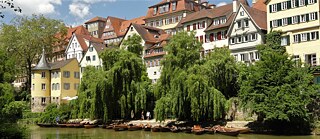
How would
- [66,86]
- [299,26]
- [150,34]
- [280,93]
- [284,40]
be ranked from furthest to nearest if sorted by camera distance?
[66,86], [150,34], [284,40], [299,26], [280,93]

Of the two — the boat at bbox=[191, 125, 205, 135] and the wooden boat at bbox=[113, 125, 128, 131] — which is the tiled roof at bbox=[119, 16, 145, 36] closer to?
the wooden boat at bbox=[113, 125, 128, 131]

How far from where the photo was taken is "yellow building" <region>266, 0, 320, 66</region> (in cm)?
4819

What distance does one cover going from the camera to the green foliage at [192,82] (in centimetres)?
4266

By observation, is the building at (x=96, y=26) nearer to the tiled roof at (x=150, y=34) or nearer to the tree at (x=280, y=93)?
the tiled roof at (x=150, y=34)

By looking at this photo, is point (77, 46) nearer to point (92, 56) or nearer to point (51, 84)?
point (92, 56)

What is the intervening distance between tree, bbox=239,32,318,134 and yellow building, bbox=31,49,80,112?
45915 millimetres

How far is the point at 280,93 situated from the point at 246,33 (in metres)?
19.3

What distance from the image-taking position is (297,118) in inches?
Answer: 1484

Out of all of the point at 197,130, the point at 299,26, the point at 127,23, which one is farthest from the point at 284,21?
the point at 127,23

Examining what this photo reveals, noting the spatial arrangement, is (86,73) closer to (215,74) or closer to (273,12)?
(215,74)

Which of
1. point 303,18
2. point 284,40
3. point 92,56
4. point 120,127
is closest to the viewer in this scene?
point 120,127

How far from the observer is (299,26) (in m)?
49.5

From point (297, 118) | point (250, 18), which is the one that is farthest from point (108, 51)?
point (297, 118)

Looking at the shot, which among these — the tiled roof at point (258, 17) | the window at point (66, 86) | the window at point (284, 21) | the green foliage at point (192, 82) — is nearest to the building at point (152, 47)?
the window at point (66, 86)
